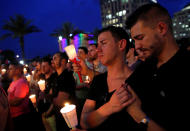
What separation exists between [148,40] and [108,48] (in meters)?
0.64

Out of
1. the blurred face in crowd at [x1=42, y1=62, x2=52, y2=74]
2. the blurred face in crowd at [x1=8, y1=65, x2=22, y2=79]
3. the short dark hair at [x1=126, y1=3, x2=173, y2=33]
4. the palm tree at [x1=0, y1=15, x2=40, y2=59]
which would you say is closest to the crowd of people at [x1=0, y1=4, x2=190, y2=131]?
the short dark hair at [x1=126, y1=3, x2=173, y2=33]

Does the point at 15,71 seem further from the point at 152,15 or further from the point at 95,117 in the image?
the point at 152,15

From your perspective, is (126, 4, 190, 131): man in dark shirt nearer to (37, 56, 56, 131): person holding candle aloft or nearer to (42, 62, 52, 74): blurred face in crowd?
(37, 56, 56, 131): person holding candle aloft

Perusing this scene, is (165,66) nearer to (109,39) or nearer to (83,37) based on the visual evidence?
(109,39)

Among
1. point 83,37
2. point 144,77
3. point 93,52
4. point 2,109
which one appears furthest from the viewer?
point 83,37

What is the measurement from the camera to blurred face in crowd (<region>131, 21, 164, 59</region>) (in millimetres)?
1511

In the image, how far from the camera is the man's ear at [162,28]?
60.7 inches

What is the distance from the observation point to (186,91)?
122 centimetres

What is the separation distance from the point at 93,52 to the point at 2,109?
3.43 m

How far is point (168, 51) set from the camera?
1.49 m

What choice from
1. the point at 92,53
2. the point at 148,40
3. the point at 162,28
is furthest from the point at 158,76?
the point at 92,53

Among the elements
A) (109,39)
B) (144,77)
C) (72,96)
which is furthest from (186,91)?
(72,96)

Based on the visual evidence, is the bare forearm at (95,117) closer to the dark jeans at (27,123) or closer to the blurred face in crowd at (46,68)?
the dark jeans at (27,123)

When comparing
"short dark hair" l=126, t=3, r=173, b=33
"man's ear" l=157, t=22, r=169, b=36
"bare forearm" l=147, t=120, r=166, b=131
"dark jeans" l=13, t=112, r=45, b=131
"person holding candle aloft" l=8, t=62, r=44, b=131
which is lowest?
"dark jeans" l=13, t=112, r=45, b=131
